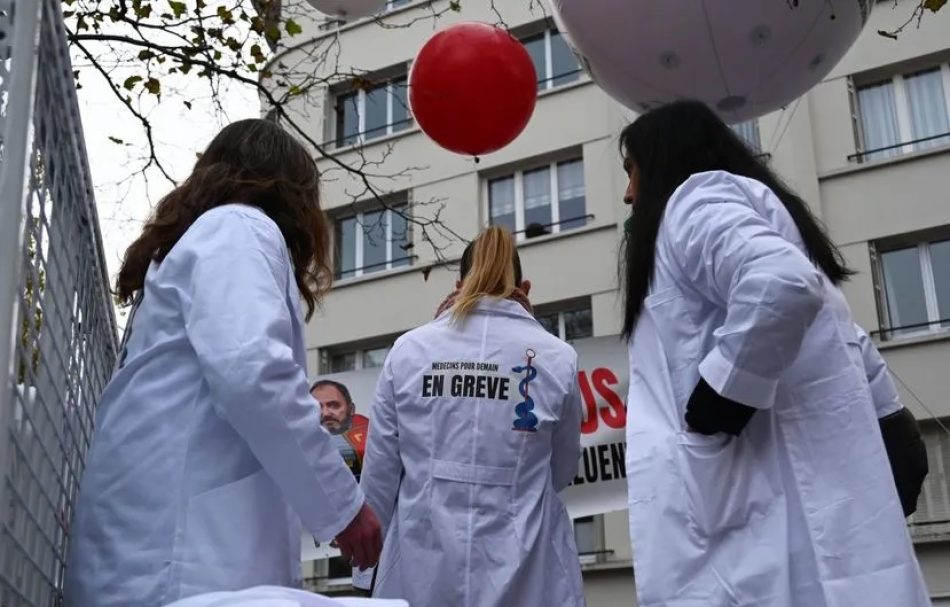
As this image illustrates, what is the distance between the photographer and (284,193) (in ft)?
8.95

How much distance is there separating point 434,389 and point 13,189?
86.6 inches

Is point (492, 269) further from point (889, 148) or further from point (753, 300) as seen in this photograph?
point (889, 148)

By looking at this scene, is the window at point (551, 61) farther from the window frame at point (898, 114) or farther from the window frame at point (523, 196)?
the window frame at point (898, 114)

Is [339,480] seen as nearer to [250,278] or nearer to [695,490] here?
[250,278]

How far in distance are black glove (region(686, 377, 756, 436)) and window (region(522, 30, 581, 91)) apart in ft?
57.5

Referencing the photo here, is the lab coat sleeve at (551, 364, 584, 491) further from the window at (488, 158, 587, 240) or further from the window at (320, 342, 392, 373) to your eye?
the window at (320, 342, 392, 373)

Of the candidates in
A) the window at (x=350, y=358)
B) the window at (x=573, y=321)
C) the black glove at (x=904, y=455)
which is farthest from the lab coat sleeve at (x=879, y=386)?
the window at (x=350, y=358)

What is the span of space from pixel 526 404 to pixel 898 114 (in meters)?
14.8

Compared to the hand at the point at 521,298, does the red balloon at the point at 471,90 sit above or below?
above

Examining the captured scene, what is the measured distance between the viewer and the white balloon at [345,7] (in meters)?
6.37

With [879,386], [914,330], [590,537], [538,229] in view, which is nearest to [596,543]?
[590,537]

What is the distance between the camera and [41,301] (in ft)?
7.07

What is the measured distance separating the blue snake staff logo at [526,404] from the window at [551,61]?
16.3 m

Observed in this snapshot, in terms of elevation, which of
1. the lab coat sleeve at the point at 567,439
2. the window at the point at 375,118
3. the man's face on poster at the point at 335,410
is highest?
the window at the point at 375,118
